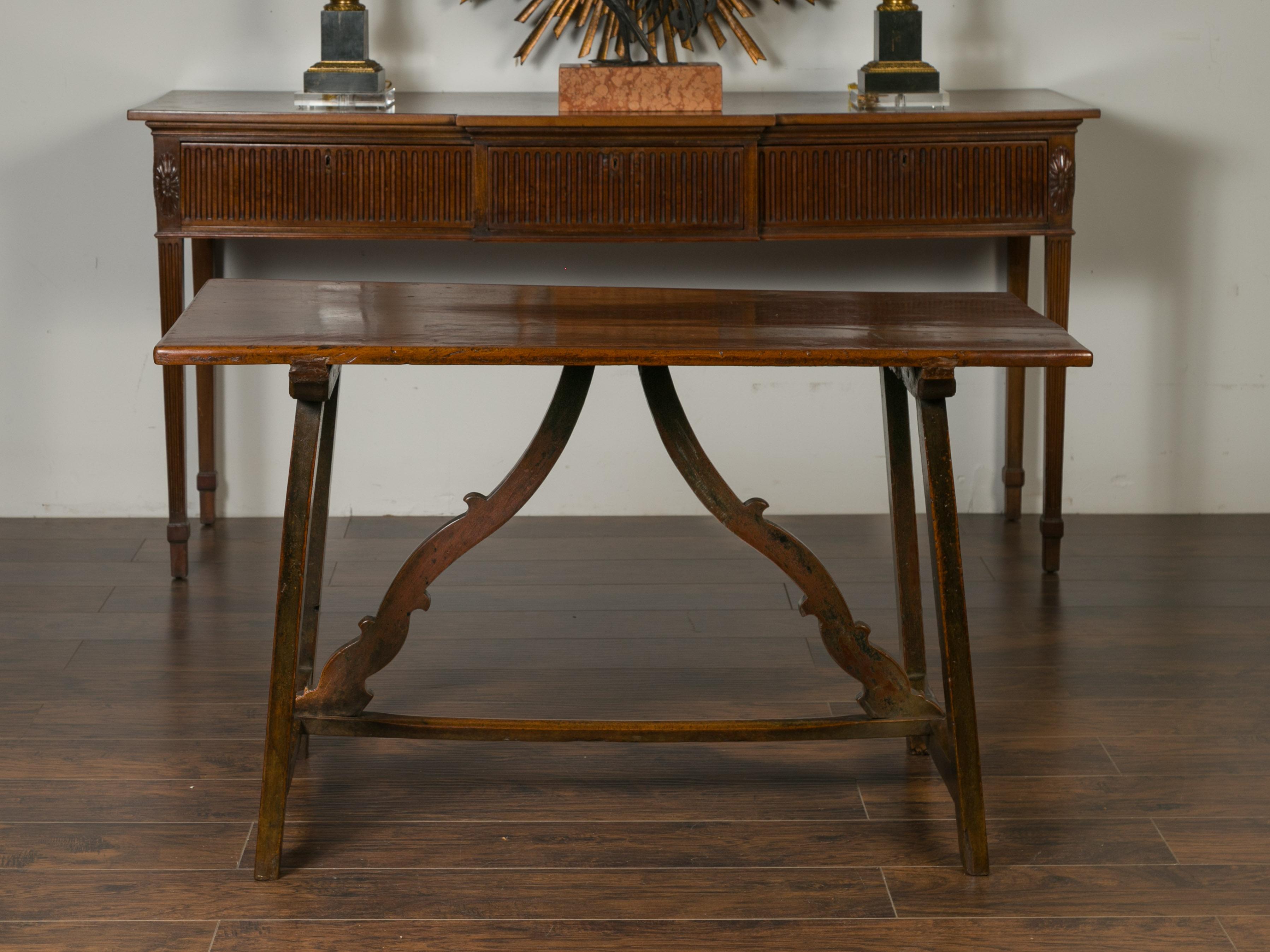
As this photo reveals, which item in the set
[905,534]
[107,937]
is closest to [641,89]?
[905,534]

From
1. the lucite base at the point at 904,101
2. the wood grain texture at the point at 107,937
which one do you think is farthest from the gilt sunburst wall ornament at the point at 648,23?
the wood grain texture at the point at 107,937

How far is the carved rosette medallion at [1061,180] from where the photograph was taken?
2809 mm

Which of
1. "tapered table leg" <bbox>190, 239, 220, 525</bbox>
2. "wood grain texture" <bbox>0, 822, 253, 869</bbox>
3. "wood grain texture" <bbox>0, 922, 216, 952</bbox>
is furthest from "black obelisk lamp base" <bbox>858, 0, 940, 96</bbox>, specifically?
"wood grain texture" <bbox>0, 922, 216, 952</bbox>

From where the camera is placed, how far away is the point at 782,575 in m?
3.04

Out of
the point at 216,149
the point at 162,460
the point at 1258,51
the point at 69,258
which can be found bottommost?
the point at 162,460

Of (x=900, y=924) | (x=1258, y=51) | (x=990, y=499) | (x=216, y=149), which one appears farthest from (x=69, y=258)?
(x=1258, y=51)

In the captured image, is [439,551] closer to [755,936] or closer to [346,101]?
[755,936]

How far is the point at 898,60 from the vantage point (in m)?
2.95

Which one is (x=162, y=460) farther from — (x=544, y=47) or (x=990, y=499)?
(x=990, y=499)

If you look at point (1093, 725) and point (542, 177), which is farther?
point (542, 177)

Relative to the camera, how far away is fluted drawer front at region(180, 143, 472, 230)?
2785 mm

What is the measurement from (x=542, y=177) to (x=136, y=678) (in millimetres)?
1197

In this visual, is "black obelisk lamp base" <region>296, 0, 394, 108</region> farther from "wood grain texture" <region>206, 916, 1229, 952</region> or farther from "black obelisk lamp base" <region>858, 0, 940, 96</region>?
"wood grain texture" <region>206, 916, 1229, 952</region>

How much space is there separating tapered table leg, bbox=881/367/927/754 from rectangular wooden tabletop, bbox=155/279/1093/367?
149 millimetres
